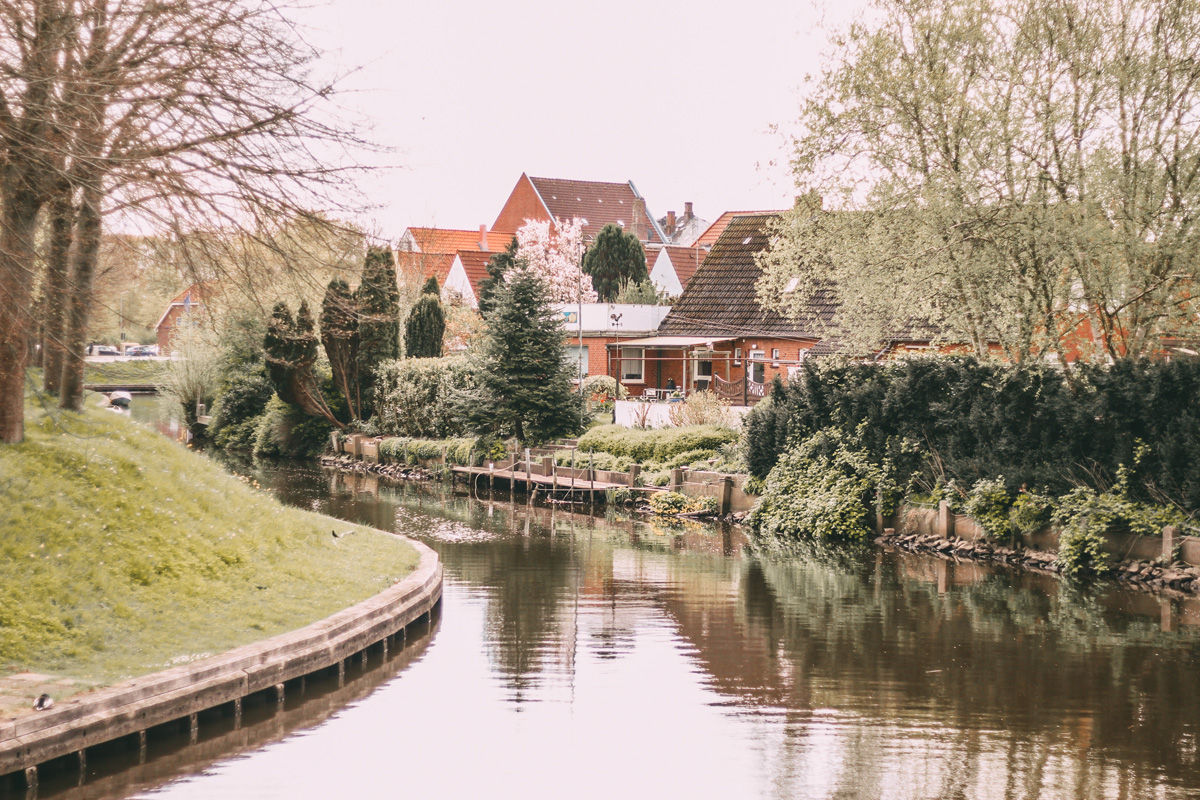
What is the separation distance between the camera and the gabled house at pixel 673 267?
61969mm

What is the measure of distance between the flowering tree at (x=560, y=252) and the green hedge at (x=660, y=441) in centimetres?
2773

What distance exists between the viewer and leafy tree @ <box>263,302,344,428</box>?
3428 centimetres

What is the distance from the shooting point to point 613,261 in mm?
55219

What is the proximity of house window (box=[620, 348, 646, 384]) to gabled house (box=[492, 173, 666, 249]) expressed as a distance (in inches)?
816

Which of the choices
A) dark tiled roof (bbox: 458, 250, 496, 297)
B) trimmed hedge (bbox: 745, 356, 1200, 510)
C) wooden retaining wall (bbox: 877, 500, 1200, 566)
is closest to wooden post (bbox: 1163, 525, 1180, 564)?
wooden retaining wall (bbox: 877, 500, 1200, 566)

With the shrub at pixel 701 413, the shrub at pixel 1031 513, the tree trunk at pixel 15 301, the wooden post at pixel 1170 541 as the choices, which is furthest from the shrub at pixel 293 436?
the wooden post at pixel 1170 541

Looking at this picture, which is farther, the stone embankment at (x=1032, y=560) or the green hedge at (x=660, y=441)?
the green hedge at (x=660, y=441)

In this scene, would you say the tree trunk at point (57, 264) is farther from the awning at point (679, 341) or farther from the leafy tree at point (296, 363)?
the awning at point (679, 341)

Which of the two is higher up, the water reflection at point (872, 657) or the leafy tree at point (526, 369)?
the leafy tree at point (526, 369)

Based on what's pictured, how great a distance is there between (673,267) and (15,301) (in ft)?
182

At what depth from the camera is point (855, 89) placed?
18797 millimetres

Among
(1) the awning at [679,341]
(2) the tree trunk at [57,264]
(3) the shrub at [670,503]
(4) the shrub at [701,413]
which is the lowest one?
(3) the shrub at [670,503]

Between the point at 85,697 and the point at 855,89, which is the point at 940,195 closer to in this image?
the point at 855,89

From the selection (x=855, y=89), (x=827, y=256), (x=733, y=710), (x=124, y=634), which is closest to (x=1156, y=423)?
(x=827, y=256)
